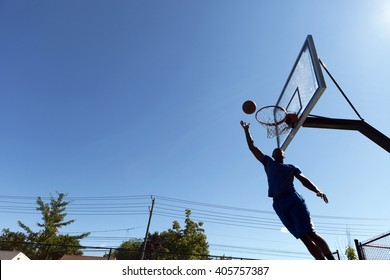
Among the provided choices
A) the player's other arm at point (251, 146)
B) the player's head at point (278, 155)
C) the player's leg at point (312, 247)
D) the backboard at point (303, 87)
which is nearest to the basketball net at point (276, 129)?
Answer: the backboard at point (303, 87)

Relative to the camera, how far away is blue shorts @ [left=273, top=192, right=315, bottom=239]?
9.70 feet

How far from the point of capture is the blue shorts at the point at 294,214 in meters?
2.96

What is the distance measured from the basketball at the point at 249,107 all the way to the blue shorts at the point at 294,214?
2931 mm

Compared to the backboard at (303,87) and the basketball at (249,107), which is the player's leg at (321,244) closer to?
the backboard at (303,87)

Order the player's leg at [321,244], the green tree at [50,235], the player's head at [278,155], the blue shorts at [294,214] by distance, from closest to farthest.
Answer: the player's leg at [321,244], the blue shorts at [294,214], the player's head at [278,155], the green tree at [50,235]

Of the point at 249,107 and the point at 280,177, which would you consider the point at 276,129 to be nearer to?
the point at 249,107

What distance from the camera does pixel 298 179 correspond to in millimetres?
3369

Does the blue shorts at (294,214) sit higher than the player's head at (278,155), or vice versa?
the player's head at (278,155)

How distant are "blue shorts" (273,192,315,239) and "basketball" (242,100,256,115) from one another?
293 centimetres

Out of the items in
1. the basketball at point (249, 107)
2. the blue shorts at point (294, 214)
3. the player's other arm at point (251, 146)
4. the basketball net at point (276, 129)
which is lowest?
the blue shorts at point (294, 214)

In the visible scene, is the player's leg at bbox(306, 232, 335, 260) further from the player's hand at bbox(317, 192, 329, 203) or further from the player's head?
the player's head
